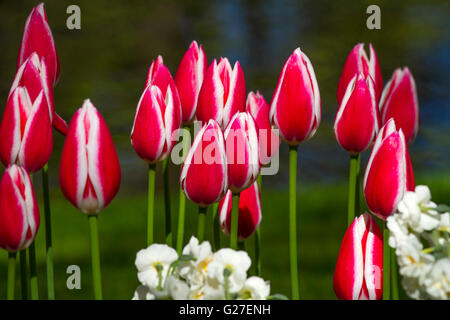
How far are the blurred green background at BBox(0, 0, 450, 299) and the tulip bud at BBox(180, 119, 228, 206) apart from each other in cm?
177

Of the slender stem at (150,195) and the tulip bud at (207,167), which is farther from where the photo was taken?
the slender stem at (150,195)

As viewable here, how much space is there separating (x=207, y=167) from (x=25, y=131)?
0.80ft

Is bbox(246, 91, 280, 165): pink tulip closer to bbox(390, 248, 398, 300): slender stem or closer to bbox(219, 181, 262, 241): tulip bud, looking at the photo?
bbox(219, 181, 262, 241): tulip bud

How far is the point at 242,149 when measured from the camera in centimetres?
98

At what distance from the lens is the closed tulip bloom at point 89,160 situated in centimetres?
93

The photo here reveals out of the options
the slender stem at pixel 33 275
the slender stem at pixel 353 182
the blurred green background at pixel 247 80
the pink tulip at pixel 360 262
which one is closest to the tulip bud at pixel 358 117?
the slender stem at pixel 353 182

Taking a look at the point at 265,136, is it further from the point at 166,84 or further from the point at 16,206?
the point at 16,206

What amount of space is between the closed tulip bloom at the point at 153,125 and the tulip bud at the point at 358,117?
0.25 metres

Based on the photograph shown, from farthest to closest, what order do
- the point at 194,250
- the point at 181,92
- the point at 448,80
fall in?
the point at 448,80
the point at 181,92
the point at 194,250

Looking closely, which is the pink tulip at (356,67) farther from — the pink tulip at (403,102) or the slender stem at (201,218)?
the slender stem at (201,218)

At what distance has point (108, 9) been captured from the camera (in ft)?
21.3

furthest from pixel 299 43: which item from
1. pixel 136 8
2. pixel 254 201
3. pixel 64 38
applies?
pixel 254 201
